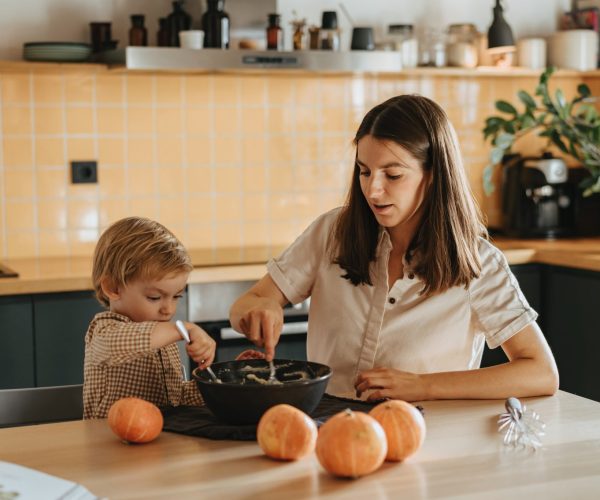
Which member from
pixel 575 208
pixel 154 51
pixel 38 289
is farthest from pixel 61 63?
pixel 575 208

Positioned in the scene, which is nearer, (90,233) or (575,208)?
(90,233)

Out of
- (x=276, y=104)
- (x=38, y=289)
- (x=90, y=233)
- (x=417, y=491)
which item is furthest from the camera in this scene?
(x=276, y=104)

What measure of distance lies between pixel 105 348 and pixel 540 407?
31.3 inches

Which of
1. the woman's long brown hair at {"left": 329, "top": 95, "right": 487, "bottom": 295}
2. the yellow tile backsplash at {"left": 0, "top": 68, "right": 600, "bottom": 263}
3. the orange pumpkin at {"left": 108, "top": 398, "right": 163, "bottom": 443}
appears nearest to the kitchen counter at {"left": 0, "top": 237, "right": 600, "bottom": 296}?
the yellow tile backsplash at {"left": 0, "top": 68, "right": 600, "bottom": 263}

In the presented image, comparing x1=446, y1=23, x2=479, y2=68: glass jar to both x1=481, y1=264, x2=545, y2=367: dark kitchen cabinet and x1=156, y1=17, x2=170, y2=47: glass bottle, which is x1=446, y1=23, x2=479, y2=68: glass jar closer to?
x1=481, y1=264, x2=545, y2=367: dark kitchen cabinet

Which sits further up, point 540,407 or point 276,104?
point 276,104

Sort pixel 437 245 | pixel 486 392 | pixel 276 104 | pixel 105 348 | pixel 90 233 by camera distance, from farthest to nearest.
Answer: pixel 276 104 < pixel 90 233 < pixel 437 245 < pixel 486 392 < pixel 105 348

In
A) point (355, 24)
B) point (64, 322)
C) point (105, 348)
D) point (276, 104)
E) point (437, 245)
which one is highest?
point (355, 24)

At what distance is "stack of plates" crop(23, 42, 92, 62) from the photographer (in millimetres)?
3395

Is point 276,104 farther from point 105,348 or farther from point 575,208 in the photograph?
point 105,348

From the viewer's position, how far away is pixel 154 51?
10.7 feet

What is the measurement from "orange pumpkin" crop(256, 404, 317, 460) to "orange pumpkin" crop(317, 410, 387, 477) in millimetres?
53

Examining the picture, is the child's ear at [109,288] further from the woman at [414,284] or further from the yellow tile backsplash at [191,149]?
the yellow tile backsplash at [191,149]

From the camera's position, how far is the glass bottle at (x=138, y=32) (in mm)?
3527
